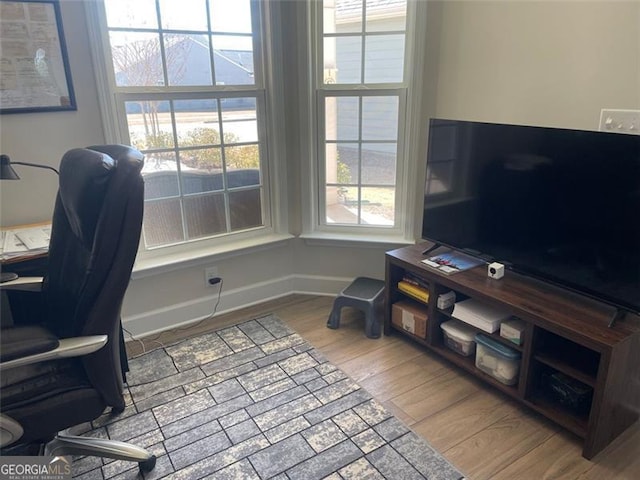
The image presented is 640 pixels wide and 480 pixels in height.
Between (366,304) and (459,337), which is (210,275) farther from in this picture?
(459,337)

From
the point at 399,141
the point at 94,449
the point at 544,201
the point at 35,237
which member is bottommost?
the point at 94,449

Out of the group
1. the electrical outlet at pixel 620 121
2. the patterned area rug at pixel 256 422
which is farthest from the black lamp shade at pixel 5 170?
the electrical outlet at pixel 620 121

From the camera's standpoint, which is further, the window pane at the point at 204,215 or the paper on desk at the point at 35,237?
the window pane at the point at 204,215

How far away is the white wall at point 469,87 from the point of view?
1.95 meters

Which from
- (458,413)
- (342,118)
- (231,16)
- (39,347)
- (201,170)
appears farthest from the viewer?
(342,118)

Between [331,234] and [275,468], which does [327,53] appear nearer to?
[331,234]

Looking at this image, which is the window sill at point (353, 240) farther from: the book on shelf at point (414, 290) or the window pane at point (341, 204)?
the book on shelf at point (414, 290)

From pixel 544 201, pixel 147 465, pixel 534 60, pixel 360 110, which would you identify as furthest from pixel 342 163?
pixel 147 465

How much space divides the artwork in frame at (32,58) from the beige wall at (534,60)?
1851 mm

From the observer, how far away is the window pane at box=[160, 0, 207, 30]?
2.38m

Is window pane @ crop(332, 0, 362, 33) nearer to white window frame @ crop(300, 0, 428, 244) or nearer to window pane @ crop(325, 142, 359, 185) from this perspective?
white window frame @ crop(300, 0, 428, 244)

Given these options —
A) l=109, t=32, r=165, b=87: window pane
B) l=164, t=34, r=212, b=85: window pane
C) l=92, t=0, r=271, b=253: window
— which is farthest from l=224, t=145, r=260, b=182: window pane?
l=109, t=32, r=165, b=87: window pane

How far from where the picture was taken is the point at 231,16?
2562mm

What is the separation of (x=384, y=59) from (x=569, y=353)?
5.86 ft
